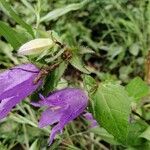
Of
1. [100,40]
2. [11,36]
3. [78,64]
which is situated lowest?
[100,40]

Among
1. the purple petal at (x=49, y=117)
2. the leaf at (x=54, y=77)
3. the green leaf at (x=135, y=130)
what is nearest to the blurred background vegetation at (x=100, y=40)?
Answer: the green leaf at (x=135, y=130)

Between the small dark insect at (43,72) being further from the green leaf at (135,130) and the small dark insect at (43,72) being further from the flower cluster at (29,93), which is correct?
the green leaf at (135,130)

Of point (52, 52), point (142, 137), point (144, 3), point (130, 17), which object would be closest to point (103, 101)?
point (52, 52)

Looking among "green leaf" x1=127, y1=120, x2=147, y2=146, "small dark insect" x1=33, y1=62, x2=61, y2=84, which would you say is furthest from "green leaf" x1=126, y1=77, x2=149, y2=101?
"small dark insect" x1=33, y1=62, x2=61, y2=84

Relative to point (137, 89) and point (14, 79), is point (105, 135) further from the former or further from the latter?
point (14, 79)

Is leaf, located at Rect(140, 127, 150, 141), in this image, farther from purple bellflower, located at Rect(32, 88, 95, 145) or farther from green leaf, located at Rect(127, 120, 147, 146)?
purple bellflower, located at Rect(32, 88, 95, 145)

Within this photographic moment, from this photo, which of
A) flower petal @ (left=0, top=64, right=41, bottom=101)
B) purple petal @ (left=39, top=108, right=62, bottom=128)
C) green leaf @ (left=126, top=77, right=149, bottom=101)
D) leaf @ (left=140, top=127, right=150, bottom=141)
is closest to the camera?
flower petal @ (left=0, top=64, right=41, bottom=101)

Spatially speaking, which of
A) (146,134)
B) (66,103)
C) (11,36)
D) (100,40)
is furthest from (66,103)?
(100,40)
